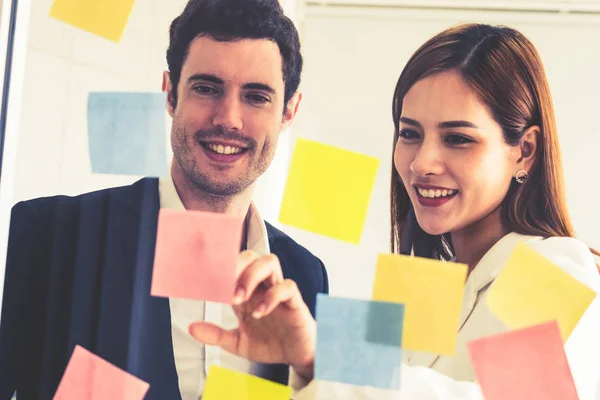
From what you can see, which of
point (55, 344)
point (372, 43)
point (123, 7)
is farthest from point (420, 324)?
point (123, 7)

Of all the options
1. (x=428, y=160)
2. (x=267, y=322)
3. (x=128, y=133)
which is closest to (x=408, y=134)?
(x=428, y=160)

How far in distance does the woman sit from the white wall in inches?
1.1

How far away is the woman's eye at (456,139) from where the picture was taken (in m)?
0.98

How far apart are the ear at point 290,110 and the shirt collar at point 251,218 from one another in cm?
15

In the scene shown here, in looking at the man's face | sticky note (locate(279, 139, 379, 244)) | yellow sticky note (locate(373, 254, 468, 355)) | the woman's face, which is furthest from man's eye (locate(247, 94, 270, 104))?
yellow sticky note (locate(373, 254, 468, 355))

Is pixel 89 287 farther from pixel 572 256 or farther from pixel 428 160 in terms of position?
pixel 572 256

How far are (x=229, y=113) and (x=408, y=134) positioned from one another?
303 mm

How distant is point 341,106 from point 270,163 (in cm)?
16

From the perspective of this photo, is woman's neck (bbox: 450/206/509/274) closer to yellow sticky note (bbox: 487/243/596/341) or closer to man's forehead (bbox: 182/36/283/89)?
yellow sticky note (bbox: 487/243/596/341)

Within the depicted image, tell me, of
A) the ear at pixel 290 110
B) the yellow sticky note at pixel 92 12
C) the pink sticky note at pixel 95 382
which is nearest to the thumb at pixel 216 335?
the pink sticky note at pixel 95 382

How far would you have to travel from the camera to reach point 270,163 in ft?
3.46

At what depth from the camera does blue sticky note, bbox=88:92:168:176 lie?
3.57ft

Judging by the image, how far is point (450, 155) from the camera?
0.98 metres

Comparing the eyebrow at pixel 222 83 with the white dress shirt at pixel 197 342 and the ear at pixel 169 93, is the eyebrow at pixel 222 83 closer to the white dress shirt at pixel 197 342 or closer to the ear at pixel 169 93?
the ear at pixel 169 93
